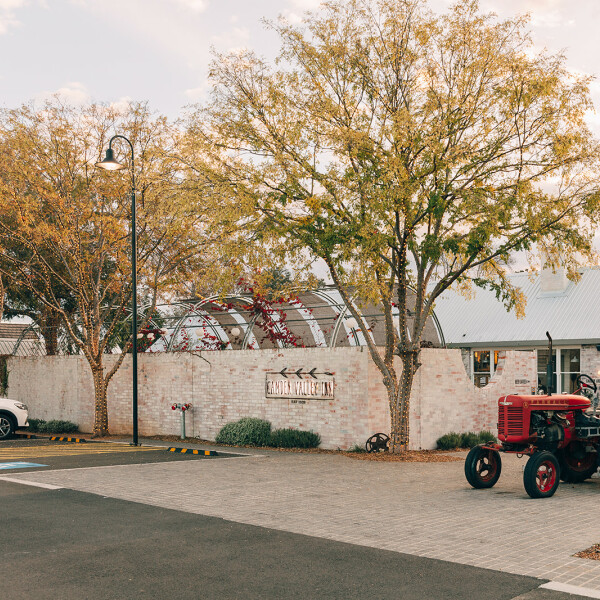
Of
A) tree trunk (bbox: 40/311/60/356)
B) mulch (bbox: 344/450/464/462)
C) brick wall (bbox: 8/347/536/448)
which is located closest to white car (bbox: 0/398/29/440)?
brick wall (bbox: 8/347/536/448)

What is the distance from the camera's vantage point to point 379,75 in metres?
15.5

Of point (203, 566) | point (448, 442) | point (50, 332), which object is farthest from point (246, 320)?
point (203, 566)

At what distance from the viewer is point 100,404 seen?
71.0 feet

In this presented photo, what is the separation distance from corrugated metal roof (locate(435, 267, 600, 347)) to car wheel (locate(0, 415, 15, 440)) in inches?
634

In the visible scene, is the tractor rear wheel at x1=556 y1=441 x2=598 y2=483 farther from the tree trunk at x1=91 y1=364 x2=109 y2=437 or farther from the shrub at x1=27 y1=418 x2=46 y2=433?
the shrub at x1=27 y1=418 x2=46 y2=433

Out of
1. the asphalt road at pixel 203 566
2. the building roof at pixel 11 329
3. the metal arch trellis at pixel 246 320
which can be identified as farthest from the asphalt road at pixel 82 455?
the building roof at pixel 11 329

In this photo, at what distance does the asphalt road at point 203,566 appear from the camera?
601 centimetres

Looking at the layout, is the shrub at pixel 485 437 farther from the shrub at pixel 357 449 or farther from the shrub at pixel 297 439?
the shrub at pixel 297 439

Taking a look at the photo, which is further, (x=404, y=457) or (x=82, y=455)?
(x=82, y=455)

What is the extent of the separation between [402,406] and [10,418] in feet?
42.1

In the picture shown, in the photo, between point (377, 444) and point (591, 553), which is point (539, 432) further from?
point (377, 444)

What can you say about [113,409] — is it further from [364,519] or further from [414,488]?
[364,519]

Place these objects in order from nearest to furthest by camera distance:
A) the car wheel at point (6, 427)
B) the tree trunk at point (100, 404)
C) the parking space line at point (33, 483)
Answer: the parking space line at point (33, 483) → the tree trunk at point (100, 404) → the car wheel at point (6, 427)

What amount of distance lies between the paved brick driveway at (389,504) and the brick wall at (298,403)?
6.31 feet
